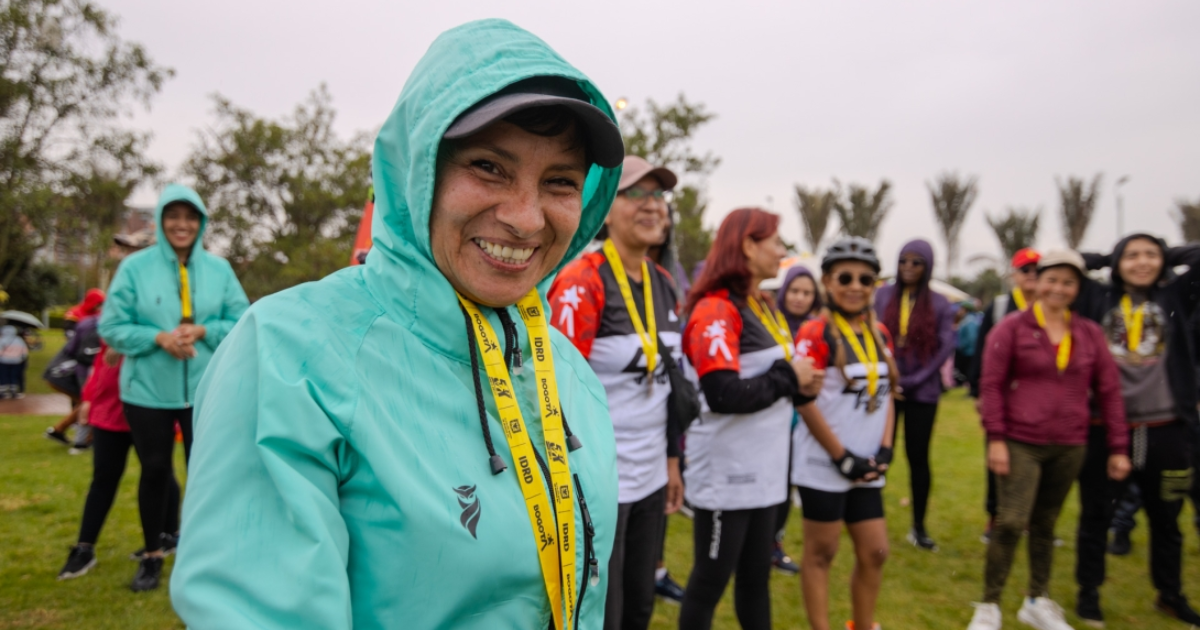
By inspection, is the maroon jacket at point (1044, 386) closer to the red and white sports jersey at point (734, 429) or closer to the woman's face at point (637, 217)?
the red and white sports jersey at point (734, 429)

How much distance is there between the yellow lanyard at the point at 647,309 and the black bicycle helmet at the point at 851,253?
1175 mm

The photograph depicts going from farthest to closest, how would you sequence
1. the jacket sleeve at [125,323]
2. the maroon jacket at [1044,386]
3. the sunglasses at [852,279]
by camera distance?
the maroon jacket at [1044,386], the jacket sleeve at [125,323], the sunglasses at [852,279]

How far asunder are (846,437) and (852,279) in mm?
869

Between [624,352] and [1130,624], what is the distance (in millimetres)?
4001

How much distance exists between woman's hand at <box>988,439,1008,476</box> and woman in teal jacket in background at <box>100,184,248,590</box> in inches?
189

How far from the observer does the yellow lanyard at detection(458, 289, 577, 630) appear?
1.25m

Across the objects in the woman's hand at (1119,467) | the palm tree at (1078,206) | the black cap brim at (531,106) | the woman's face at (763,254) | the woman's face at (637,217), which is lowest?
the woman's hand at (1119,467)

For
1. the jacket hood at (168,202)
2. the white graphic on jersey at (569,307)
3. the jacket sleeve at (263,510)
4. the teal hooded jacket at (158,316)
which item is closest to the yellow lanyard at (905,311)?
the white graphic on jersey at (569,307)

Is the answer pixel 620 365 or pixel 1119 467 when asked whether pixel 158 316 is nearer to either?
pixel 620 365

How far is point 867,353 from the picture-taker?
3.80 metres

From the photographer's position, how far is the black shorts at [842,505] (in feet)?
11.9

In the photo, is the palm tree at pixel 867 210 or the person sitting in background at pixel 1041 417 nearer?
the person sitting in background at pixel 1041 417

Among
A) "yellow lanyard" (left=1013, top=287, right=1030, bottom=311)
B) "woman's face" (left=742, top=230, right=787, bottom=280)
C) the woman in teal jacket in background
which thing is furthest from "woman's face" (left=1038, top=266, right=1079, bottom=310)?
the woman in teal jacket in background

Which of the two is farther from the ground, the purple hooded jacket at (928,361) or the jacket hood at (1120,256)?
the jacket hood at (1120,256)
